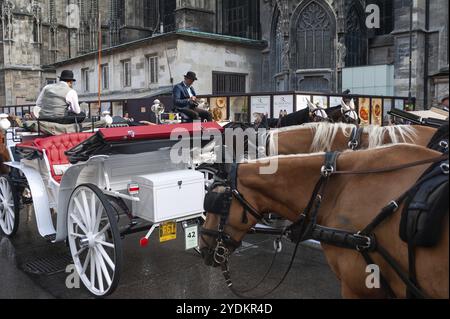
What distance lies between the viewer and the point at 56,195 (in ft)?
18.7

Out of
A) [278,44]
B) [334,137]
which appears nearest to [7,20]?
[278,44]

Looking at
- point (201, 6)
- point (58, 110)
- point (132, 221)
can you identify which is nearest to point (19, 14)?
point (201, 6)

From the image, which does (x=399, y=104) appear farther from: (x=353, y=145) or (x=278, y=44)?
(x=353, y=145)

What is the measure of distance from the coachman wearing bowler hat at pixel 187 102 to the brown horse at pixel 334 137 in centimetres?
265

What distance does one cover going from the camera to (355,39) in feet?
75.9

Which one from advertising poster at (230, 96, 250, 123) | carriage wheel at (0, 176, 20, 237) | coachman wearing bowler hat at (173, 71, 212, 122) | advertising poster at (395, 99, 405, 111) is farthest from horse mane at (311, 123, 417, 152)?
advertising poster at (395, 99, 405, 111)

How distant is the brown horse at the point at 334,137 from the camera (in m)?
4.76

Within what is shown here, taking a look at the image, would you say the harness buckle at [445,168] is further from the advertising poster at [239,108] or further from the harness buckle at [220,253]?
the advertising poster at [239,108]

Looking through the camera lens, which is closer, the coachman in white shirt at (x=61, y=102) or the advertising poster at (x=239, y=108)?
the coachman in white shirt at (x=61, y=102)

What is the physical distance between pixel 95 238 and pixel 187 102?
378cm

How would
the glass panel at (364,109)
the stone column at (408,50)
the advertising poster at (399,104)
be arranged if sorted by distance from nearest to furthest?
the glass panel at (364,109) → the advertising poster at (399,104) → the stone column at (408,50)

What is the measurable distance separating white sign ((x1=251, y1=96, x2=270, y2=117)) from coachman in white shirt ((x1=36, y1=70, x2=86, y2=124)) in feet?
28.5

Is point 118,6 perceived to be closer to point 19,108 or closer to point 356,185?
point 19,108

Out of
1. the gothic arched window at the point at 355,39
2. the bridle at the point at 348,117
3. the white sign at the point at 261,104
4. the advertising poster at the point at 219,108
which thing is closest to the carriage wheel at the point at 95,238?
the bridle at the point at 348,117
